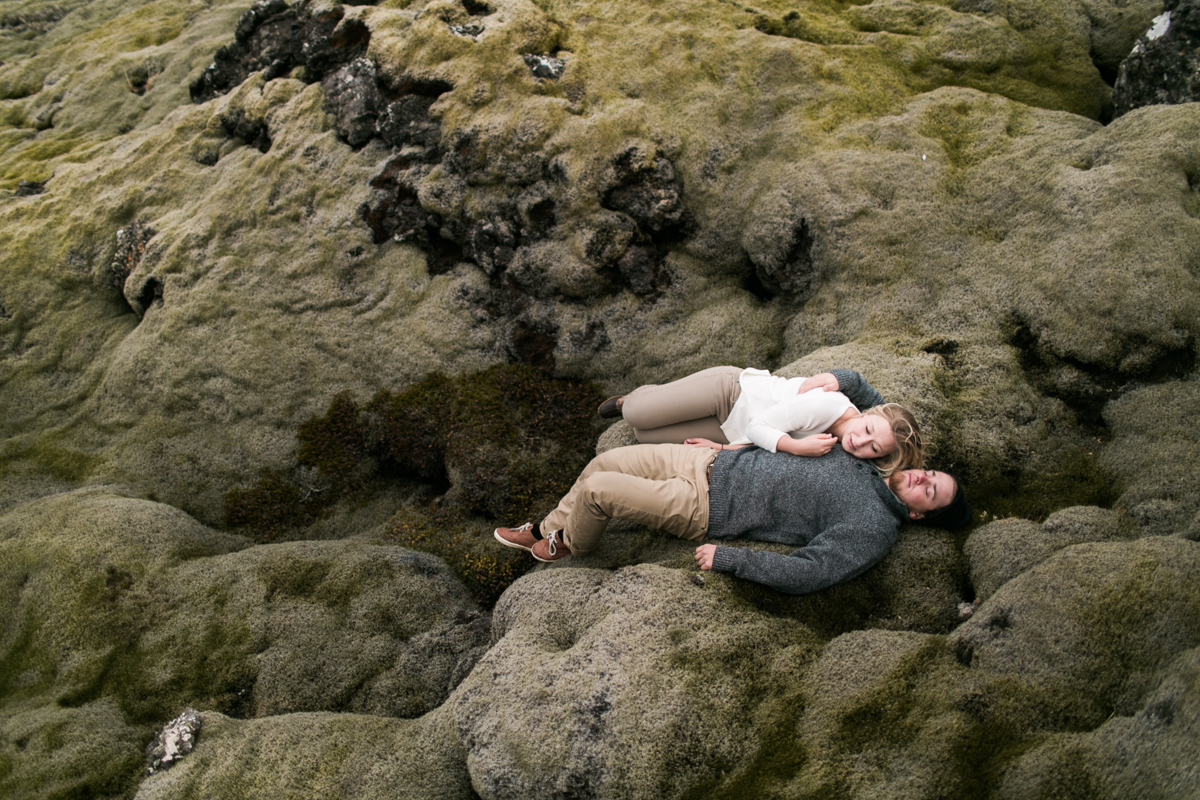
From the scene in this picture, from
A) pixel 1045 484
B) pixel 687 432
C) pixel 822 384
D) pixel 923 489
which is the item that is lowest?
pixel 687 432

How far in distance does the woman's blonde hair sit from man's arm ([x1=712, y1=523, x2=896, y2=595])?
2.33ft

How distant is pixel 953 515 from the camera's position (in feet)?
21.9

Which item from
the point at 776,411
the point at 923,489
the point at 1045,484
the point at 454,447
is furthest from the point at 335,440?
the point at 1045,484

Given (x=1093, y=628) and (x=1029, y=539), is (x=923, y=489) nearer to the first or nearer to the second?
(x=1029, y=539)

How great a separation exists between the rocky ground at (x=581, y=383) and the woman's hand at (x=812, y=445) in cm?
126

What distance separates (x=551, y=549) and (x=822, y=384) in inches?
140

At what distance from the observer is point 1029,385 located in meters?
7.99

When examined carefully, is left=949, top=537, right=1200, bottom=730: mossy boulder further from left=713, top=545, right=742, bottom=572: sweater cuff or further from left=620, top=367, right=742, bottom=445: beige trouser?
left=620, top=367, right=742, bottom=445: beige trouser

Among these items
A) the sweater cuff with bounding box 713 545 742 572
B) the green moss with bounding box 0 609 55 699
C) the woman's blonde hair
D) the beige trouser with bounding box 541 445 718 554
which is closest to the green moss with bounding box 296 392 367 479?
the green moss with bounding box 0 609 55 699

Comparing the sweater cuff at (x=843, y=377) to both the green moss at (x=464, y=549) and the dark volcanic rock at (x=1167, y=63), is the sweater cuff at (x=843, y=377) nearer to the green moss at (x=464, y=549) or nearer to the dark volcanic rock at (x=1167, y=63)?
the green moss at (x=464, y=549)

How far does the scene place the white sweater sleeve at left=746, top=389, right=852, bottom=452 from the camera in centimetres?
688

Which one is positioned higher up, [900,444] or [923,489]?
[900,444]

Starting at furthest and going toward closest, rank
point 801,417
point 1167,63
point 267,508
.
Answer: point 267,508, point 1167,63, point 801,417

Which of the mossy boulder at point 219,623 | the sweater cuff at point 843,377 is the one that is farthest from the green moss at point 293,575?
the sweater cuff at point 843,377
